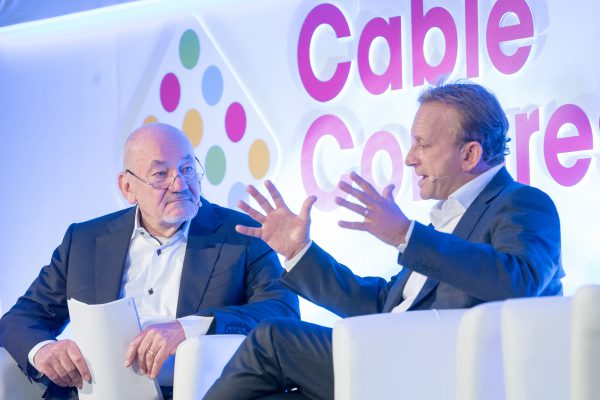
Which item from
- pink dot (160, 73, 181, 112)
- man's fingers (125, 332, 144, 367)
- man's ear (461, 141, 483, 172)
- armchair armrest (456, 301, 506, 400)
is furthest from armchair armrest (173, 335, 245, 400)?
pink dot (160, 73, 181, 112)

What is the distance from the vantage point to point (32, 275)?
5.26 meters

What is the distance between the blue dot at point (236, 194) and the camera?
4.46m

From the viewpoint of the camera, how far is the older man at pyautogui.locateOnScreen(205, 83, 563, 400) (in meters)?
2.40

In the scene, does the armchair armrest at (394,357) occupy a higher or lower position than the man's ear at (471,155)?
lower

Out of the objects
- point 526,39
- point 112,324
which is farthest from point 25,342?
point 526,39

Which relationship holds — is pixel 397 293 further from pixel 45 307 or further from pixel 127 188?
pixel 45 307

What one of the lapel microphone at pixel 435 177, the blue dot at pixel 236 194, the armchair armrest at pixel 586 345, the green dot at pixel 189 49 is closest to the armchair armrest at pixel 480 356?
the armchair armrest at pixel 586 345

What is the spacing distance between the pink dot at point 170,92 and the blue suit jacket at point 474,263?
1981mm

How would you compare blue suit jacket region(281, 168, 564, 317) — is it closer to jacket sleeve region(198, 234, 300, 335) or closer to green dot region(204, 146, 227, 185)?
jacket sleeve region(198, 234, 300, 335)

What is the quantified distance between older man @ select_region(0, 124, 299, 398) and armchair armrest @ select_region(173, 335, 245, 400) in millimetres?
361

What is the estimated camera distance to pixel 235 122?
4484 millimetres

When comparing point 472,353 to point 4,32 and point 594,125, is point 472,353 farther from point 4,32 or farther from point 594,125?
point 4,32

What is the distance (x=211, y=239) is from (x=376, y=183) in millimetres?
856

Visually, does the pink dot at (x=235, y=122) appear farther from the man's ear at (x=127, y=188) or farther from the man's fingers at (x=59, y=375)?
the man's fingers at (x=59, y=375)
